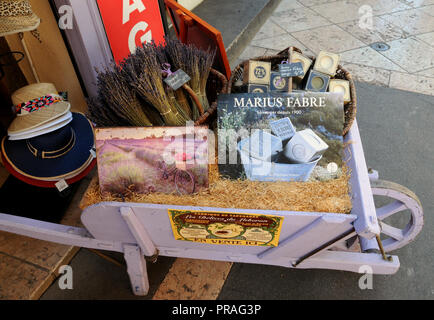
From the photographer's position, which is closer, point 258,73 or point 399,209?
point 258,73

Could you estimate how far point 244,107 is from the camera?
Result: 60.4 inches

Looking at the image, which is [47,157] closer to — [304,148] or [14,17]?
[14,17]

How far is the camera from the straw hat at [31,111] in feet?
5.42

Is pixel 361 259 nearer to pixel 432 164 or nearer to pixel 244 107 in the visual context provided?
pixel 244 107

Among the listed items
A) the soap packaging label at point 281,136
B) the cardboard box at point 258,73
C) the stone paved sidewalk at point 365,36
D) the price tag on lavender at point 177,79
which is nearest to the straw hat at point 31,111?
the price tag on lavender at point 177,79

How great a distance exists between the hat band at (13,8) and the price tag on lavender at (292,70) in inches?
48.5

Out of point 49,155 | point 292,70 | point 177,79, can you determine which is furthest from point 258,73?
point 49,155

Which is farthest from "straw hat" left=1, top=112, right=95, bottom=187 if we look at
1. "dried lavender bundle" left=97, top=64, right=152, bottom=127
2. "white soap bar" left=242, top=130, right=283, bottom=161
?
"white soap bar" left=242, top=130, right=283, bottom=161

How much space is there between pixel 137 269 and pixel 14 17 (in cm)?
134

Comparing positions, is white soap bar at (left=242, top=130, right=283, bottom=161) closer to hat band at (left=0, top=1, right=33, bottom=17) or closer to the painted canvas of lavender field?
the painted canvas of lavender field

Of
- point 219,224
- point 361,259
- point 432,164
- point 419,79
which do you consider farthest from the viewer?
point 419,79

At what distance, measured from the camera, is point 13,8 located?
1447mm
